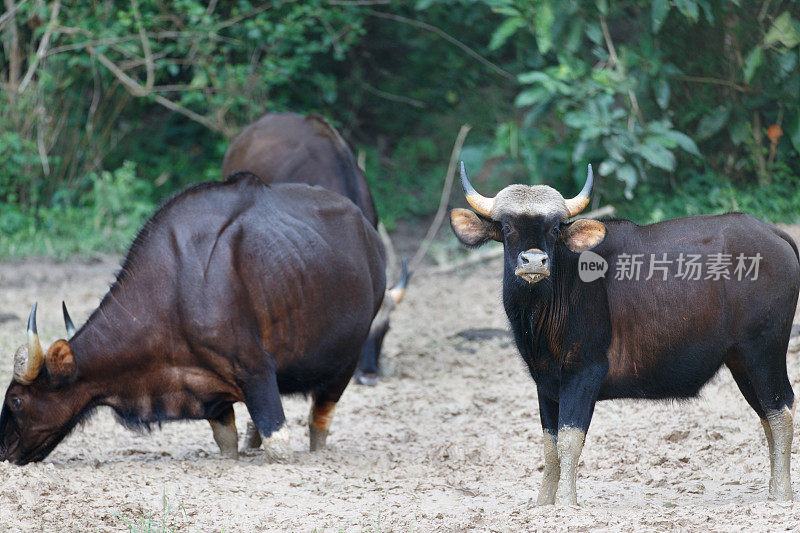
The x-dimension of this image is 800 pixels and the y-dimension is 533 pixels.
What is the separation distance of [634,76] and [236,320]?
6.00m

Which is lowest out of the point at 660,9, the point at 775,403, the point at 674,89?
the point at 775,403

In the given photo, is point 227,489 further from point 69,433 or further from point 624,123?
point 624,123

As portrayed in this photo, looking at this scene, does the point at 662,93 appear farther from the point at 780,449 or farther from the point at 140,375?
the point at 140,375

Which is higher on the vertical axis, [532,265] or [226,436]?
[532,265]

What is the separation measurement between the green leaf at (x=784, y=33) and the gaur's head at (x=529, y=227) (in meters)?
5.06

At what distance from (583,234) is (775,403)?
130cm

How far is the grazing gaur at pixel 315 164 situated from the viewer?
8.12m

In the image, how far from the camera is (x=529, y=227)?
4492 mm

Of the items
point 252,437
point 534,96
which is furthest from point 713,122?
point 252,437

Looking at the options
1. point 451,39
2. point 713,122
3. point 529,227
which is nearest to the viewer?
point 529,227

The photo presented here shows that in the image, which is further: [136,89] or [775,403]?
[136,89]

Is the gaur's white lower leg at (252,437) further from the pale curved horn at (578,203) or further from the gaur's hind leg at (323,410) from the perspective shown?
the pale curved horn at (578,203)

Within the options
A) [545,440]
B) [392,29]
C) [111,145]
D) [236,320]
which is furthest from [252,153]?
[392,29]

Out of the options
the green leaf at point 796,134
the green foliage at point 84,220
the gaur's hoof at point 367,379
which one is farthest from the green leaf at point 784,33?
the green foliage at point 84,220
